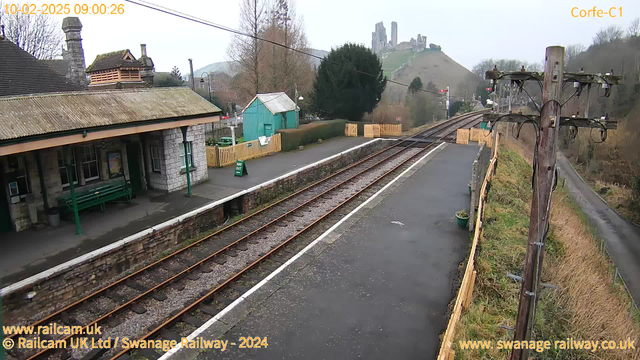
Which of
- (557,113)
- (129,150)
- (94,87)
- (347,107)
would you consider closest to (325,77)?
(347,107)

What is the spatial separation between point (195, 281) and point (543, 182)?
786 centimetres

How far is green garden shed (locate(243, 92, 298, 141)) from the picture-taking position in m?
26.1

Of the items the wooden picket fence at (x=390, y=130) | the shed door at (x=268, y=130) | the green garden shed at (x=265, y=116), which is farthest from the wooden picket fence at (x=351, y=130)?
the shed door at (x=268, y=130)

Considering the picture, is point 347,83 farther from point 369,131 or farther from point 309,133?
point 309,133

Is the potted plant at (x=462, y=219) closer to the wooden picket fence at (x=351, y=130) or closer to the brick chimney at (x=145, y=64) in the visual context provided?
the brick chimney at (x=145, y=64)

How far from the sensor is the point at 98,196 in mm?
12703

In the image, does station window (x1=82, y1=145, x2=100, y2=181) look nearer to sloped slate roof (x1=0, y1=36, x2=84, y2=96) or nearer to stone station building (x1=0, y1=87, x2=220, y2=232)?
stone station building (x1=0, y1=87, x2=220, y2=232)

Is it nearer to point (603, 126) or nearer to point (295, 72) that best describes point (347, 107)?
point (295, 72)

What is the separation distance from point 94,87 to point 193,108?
5.75 metres

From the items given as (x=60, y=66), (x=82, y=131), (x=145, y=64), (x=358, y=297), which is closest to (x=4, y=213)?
(x=82, y=131)

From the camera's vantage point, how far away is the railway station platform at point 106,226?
30.7ft

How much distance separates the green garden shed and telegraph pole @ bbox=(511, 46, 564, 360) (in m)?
22.1

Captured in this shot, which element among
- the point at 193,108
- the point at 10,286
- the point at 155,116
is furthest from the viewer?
the point at 193,108

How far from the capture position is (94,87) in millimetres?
17562
